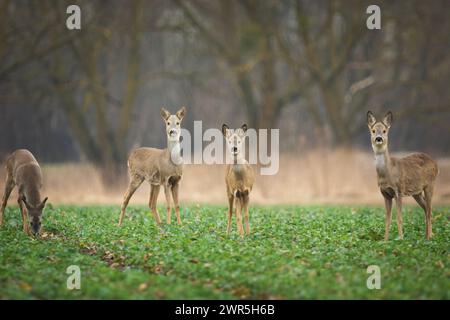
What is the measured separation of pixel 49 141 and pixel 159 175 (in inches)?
1255

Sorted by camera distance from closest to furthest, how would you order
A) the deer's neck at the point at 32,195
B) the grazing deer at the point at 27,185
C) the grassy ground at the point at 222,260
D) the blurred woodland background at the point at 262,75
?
the grassy ground at the point at 222,260 < the grazing deer at the point at 27,185 < the deer's neck at the point at 32,195 < the blurred woodland background at the point at 262,75

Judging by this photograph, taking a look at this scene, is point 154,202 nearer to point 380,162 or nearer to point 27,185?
point 27,185

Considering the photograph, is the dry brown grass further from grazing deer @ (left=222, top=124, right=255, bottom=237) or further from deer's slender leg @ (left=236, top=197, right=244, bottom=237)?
grazing deer @ (left=222, top=124, right=255, bottom=237)

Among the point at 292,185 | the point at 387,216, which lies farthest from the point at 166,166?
the point at 292,185

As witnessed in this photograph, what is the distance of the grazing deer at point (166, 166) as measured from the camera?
46.6ft

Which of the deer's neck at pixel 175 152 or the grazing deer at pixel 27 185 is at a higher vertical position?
the deer's neck at pixel 175 152

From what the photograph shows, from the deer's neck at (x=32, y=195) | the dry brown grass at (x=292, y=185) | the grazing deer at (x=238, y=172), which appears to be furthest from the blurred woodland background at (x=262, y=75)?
the grazing deer at (x=238, y=172)

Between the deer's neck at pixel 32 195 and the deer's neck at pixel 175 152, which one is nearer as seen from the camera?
the deer's neck at pixel 32 195

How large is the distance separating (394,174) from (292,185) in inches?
546

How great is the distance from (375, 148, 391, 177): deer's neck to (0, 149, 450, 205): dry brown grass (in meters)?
10.2

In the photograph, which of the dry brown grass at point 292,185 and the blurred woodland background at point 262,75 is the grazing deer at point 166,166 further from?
the blurred woodland background at point 262,75

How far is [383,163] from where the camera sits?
12594 mm

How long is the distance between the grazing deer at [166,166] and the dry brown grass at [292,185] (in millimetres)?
8416
